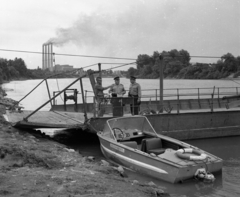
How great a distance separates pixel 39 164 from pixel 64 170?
2.58ft

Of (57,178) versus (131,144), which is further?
(131,144)

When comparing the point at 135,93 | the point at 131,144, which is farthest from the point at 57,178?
the point at 135,93

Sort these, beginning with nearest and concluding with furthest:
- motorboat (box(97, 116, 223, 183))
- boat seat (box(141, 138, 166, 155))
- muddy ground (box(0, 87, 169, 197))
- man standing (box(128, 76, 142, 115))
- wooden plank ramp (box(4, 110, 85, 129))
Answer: muddy ground (box(0, 87, 169, 197)) < motorboat (box(97, 116, 223, 183)) < boat seat (box(141, 138, 166, 155)) < wooden plank ramp (box(4, 110, 85, 129)) < man standing (box(128, 76, 142, 115))

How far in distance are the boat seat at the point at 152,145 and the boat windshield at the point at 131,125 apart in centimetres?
79

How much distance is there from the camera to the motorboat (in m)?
8.24

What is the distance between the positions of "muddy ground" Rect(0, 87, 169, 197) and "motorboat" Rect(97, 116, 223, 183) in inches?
36.6

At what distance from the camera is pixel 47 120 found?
13.9 m

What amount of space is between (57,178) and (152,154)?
3.35 m

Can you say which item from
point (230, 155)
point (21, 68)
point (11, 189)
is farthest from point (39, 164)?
point (21, 68)

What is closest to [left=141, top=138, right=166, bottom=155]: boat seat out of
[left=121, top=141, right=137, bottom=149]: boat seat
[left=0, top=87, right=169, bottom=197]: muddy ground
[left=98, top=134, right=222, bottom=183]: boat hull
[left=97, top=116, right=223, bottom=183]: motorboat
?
[left=97, top=116, right=223, bottom=183]: motorboat

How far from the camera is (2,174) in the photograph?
6629 mm

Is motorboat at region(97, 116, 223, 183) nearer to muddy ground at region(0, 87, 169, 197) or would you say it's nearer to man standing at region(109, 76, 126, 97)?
muddy ground at region(0, 87, 169, 197)

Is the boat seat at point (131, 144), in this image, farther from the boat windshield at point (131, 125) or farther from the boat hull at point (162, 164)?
the boat windshield at point (131, 125)

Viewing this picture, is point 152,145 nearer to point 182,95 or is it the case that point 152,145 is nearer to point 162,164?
point 162,164
